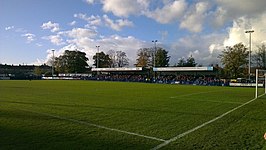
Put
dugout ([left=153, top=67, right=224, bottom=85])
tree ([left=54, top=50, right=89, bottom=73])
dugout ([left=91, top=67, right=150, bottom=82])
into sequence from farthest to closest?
tree ([left=54, top=50, right=89, bottom=73])
dugout ([left=91, top=67, right=150, bottom=82])
dugout ([left=153, top=67, right=224, bottom=85])

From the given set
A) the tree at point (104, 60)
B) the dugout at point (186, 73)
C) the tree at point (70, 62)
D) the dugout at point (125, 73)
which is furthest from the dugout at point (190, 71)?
the tree at point (70, 62)

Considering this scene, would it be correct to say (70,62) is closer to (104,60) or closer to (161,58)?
(104,60)

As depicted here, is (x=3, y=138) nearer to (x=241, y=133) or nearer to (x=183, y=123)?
(x=183, y=123)

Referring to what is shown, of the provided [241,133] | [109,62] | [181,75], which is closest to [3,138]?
[241,133]

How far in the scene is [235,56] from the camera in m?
75.9

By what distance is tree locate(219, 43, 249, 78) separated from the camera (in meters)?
75.5

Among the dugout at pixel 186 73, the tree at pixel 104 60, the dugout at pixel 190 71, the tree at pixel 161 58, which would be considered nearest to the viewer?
the dugout at pixel 186 73

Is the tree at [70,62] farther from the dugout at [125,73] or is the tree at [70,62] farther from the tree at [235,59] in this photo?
the tree at [235,59]

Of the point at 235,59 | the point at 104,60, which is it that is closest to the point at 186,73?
the point at 235,59

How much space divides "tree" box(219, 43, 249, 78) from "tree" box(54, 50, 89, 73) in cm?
7121

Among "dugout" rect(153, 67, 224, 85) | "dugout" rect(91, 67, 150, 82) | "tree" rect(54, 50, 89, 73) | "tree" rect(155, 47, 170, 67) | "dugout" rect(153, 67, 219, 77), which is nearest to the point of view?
"dugout" rect(153, 67, 224, 85)

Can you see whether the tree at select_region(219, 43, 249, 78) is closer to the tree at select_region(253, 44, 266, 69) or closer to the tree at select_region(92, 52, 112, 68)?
the tree at select_region(253, 44, 266, 69)

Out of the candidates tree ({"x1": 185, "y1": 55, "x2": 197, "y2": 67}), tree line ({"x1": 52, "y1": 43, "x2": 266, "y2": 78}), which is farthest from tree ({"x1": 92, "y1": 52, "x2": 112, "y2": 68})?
tree ({"x1": 185, "y1": 55, "x2": 197, "y2": 67})

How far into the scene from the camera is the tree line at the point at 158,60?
250ft
